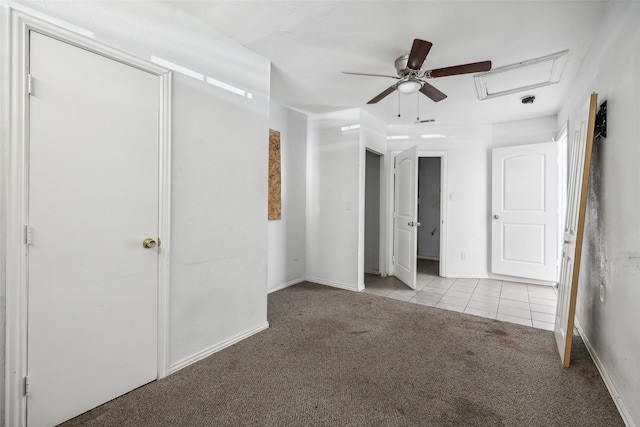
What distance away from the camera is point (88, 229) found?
1621 millimetres

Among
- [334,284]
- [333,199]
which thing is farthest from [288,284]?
[333,199]

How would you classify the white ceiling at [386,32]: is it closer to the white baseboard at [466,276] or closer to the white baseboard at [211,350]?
the white baseboard at [211,350]

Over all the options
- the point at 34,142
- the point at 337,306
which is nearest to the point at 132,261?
the point at 34,142

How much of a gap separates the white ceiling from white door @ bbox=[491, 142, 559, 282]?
122 cm

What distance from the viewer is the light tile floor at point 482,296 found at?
10.3ft

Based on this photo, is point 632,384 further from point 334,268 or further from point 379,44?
point 334,268

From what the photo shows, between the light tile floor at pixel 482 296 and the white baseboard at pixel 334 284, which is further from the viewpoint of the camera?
the white baseboard at pixel 334 284

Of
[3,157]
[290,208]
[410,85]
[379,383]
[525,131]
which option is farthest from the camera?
[525,131]

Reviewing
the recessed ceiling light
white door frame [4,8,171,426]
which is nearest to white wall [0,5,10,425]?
white door frame [4,8,171,426]

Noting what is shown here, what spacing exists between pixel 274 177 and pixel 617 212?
125 inches

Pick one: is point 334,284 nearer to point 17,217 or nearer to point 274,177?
point 274,177

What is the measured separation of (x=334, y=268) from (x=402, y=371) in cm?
222

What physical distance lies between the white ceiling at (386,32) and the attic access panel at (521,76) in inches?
3.1

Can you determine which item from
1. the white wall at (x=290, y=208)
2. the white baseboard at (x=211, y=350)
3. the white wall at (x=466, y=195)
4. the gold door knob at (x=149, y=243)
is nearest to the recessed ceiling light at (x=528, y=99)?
the white wall at (x=466, y=195)
